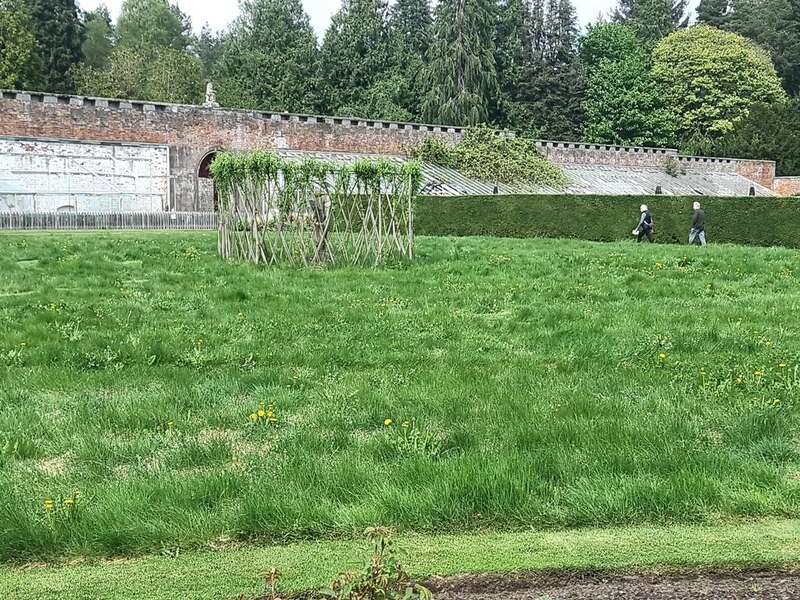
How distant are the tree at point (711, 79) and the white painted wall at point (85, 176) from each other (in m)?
39.1

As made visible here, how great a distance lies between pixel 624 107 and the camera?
51.6 meters

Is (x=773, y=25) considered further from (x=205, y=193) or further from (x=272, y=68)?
(x=205, y=193)

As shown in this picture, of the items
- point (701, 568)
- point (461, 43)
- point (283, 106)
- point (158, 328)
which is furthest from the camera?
point (283, 106)

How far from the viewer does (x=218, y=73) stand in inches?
2263

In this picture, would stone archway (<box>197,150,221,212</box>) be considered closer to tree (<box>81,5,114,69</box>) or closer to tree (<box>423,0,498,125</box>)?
tree (<box>423,0,498,125</box>)

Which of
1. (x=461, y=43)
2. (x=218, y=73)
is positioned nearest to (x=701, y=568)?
(x=461, y=43)

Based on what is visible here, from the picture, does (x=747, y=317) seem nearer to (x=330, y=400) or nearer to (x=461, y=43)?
(x=330, y=400)

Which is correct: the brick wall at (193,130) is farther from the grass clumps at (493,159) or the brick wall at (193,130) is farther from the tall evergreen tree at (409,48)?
the tall evergreen tree at (409,48)

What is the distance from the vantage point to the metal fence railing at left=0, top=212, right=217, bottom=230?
80.7ft

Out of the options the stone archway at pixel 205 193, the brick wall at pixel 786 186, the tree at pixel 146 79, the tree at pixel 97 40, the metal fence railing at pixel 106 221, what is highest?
the tree at pixel 97 40

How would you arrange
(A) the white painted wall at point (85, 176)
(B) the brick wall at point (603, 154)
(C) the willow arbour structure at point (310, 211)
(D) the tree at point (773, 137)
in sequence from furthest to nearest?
(D) the tree at point (773, 137)
(B) the brick wall at point (603, 154)
(A) the white painted wall at point (85, 176)
(C) the willow arbour structure at point (310, 211)

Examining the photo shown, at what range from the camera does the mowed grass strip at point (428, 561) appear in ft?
9.32

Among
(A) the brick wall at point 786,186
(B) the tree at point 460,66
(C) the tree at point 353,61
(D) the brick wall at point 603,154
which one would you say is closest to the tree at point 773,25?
(A) the brick wall at point 786,186

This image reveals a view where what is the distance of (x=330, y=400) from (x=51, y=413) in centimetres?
194
